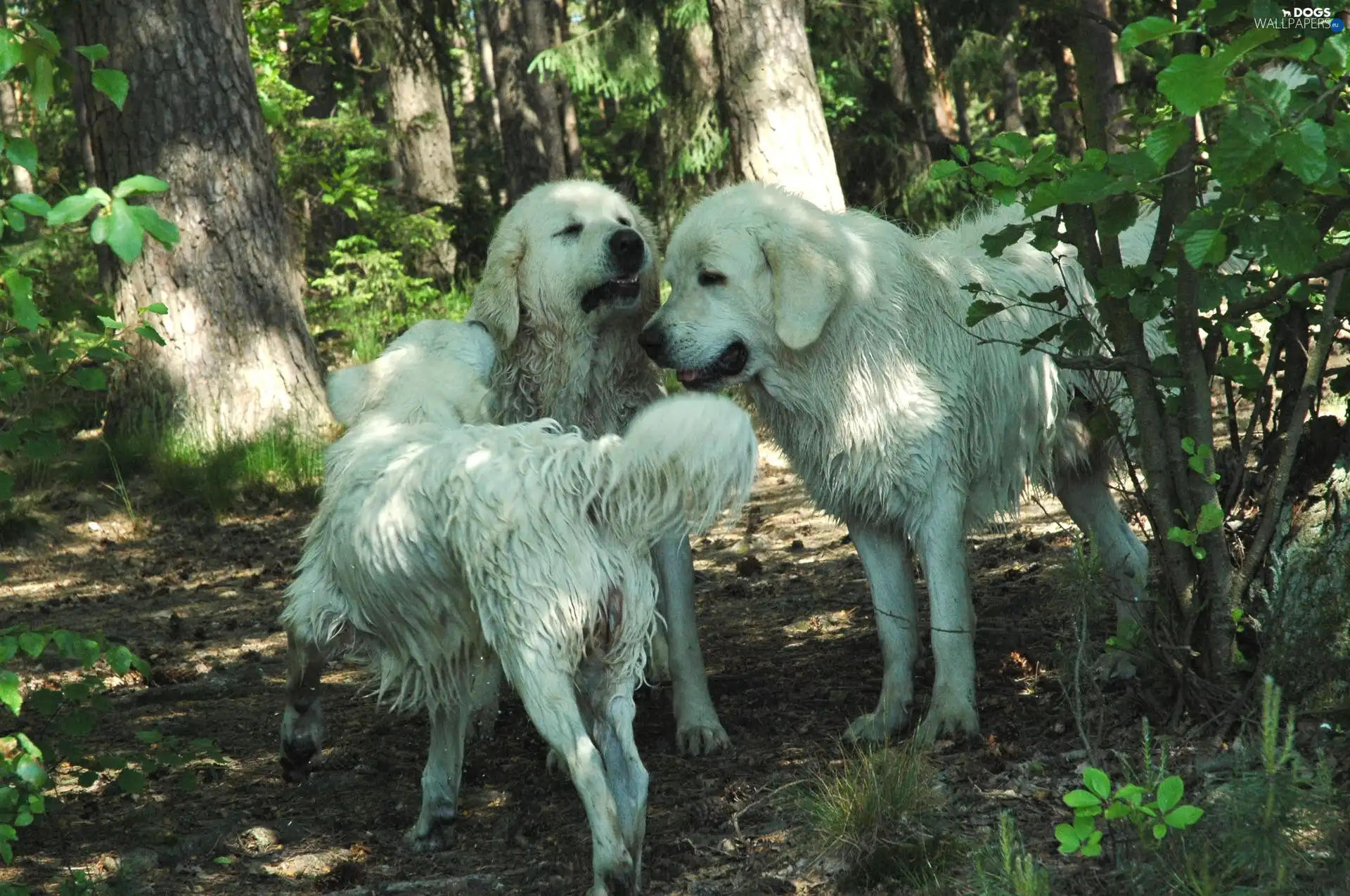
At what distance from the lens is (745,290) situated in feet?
15.8

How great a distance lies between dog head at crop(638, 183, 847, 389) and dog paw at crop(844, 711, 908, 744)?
1330 millimetres

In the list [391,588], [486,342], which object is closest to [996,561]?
[486,342]

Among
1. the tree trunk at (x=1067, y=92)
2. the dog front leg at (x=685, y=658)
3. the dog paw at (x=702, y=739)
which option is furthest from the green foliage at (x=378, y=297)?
the dog paw at (x=702, y=739)

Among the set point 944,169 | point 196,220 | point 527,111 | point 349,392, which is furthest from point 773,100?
point 527,111

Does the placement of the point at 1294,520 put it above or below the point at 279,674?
above

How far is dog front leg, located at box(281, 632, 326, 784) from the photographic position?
432 centimetres

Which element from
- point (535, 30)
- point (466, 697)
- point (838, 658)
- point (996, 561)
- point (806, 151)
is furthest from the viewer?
point (535, 30)

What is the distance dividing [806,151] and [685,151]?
4.26 metres

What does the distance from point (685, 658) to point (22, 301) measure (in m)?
2.78

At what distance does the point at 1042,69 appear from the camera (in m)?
26.6

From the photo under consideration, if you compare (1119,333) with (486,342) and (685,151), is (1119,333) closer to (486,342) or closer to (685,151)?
(486,342)

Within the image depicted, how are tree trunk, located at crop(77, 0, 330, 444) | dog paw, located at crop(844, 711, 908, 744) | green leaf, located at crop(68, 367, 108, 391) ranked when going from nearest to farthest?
green leaf, located at crop(68, 367, 108, 391) < dog paw, located at crop(844, 711, 908, 744) < tree trunk, located at crop(77, 0, 330, 444)

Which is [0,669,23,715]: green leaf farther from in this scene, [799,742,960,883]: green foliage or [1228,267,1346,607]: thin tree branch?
[1228,267,1346,607]: thin tree branch

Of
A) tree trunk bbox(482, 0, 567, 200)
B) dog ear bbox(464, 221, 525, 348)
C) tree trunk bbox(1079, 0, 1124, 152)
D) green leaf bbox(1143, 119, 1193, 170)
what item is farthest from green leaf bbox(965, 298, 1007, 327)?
tree trunk bbox(482, 0, 567, 200)
